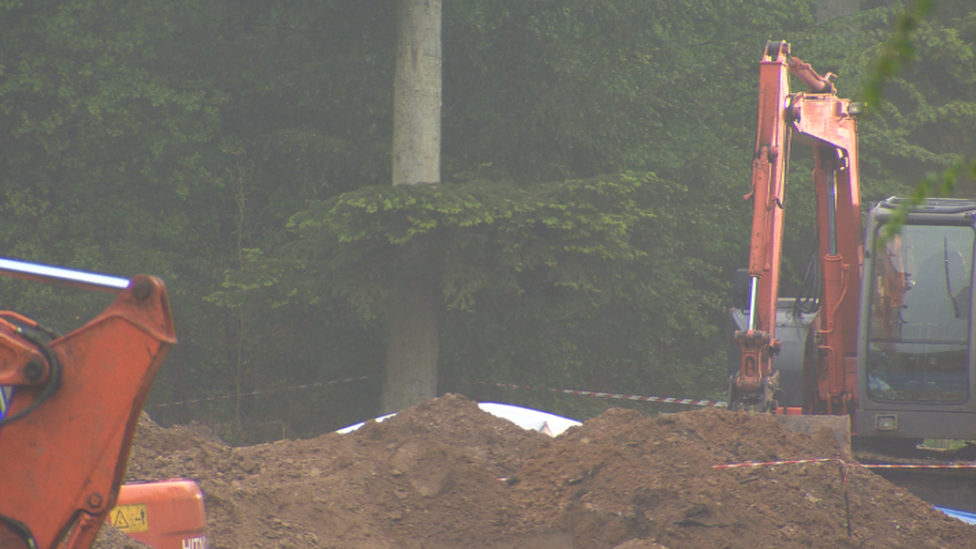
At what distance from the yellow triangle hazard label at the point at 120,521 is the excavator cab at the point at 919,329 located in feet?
20.8

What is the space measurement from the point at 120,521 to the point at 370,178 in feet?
32.6

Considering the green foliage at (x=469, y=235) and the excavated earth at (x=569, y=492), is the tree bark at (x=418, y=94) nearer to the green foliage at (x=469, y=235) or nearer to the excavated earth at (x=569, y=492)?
the green foliage at (x=469, y=235)

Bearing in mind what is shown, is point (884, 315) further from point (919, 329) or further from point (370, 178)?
point (370, 178)

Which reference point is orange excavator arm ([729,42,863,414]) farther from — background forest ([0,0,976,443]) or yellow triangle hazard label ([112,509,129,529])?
yellow triangle hazard label ([112,509,129,529])

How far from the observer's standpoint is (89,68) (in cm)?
1264

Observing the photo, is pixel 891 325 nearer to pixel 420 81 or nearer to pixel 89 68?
pixel 420 81

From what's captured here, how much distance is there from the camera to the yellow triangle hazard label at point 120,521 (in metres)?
3.68

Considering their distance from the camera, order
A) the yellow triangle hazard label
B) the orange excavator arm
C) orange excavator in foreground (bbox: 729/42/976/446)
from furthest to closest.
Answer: the orange excavator arm, orange excavator in foreground (bbox: 729/42/976/446), the yellow triangle hazard label

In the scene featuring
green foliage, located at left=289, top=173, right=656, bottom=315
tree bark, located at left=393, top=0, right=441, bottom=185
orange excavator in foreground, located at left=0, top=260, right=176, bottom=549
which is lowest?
orange excavator in foreground, located at left=0, top=260, right=176, bottom=549

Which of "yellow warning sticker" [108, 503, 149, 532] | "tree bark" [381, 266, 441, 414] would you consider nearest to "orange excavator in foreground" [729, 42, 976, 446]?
"tree bark" [381, 266, 441, 414]

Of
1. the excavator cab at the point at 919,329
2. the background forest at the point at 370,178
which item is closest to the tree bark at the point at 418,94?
the background forest at the point at 370,178

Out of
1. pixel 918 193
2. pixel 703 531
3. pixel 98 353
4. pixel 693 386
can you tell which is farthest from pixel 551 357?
pixel 918 193

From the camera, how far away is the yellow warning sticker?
3.69 meters

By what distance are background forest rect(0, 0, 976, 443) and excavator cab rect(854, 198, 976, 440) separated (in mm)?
3777
